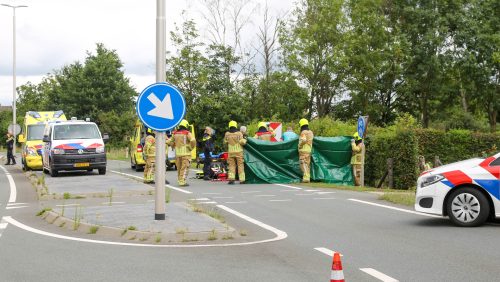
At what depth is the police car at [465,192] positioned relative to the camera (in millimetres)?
10727

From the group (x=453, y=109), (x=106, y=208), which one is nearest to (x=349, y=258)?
(x=106, y=208)

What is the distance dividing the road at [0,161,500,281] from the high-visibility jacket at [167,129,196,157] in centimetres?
700

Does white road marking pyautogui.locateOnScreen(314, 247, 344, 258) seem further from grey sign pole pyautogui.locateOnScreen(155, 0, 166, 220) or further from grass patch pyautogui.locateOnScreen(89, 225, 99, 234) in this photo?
grass patch pyautogui.locateOnScreen(89, 225, 99, 234)

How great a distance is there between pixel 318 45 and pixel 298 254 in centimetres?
4228

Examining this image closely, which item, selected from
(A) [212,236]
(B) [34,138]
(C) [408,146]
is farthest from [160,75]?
(B) [34,138]

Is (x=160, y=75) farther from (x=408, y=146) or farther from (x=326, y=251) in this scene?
(x=408, y=146)

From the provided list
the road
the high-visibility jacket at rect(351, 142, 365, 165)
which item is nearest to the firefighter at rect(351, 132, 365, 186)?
the high-visibility jacket at rect(351, 142, 365, 165)

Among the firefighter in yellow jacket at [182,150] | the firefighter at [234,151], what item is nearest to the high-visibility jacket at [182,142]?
the firefighter in yellow jacket at [182,150]

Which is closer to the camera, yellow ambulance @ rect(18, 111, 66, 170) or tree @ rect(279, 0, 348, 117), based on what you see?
yellow ambulance @ rect(18, 111, 66, 170)

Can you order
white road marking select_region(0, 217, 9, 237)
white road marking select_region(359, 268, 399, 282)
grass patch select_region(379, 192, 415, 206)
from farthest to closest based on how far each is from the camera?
grass patch select_region(379, 192, 415, 206) → white road marking select_region(0, 217, 9, 237) → white road marking select_region(359, 268, 399, 282)

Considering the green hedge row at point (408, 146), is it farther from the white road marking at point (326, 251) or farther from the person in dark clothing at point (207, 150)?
→ the white road marking at point (326, 251)

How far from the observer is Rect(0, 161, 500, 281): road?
718 centimetres

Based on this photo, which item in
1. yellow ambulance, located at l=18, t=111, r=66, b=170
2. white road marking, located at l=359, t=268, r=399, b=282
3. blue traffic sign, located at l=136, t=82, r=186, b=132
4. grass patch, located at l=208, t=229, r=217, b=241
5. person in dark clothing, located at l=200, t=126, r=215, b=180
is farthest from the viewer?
yellow ambulance, located at l=18, t=111, r=66, b=170

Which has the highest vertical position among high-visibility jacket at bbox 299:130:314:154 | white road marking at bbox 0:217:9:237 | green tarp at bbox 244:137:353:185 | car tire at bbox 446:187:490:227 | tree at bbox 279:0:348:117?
tree at bbox 279:0:348:117
